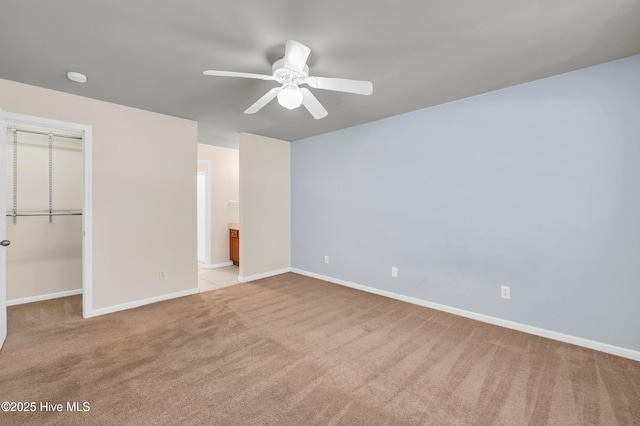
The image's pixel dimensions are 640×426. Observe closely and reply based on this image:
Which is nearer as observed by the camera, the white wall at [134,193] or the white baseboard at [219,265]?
the white wall at [134,193]

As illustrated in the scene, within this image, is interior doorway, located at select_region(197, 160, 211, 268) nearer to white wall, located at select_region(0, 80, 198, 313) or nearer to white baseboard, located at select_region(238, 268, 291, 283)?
white baseboard, located at select_region(238, 268, 291, 283)

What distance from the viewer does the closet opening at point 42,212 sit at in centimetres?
335

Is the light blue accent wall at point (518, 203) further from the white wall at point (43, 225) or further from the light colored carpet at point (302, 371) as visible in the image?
A: the white wall at point (43, 225)

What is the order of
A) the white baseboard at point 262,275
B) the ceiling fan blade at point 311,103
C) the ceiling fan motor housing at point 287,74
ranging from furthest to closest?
the white baseboard at point 262,275 < the ceiling fan blade at point 311,103 < the ceiling fan motor housing at point 287,74

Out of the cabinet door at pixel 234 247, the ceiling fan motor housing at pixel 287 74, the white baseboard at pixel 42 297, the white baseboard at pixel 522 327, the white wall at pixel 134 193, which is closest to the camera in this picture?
the ceiling fan motor housing at pixel 287 74

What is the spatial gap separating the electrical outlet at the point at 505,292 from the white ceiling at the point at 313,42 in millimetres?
2067

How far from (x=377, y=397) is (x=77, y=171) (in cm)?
469

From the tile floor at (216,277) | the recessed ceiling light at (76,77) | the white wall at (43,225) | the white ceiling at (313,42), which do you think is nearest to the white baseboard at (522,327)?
the tile floor at (216,277)

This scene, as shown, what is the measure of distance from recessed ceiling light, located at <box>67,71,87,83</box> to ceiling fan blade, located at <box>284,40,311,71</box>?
2.04 meters

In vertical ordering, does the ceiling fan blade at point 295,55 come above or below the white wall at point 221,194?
above

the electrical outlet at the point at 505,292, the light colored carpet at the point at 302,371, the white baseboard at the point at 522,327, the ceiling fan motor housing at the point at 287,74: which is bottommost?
the light colored carpet at the point at 302,371

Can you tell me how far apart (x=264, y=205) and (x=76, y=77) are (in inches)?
111

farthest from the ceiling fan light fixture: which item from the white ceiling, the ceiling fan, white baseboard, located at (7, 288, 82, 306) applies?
white baseboard, located at (7, 288, 82, 306)

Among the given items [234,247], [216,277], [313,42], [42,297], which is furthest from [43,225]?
[313,42]
